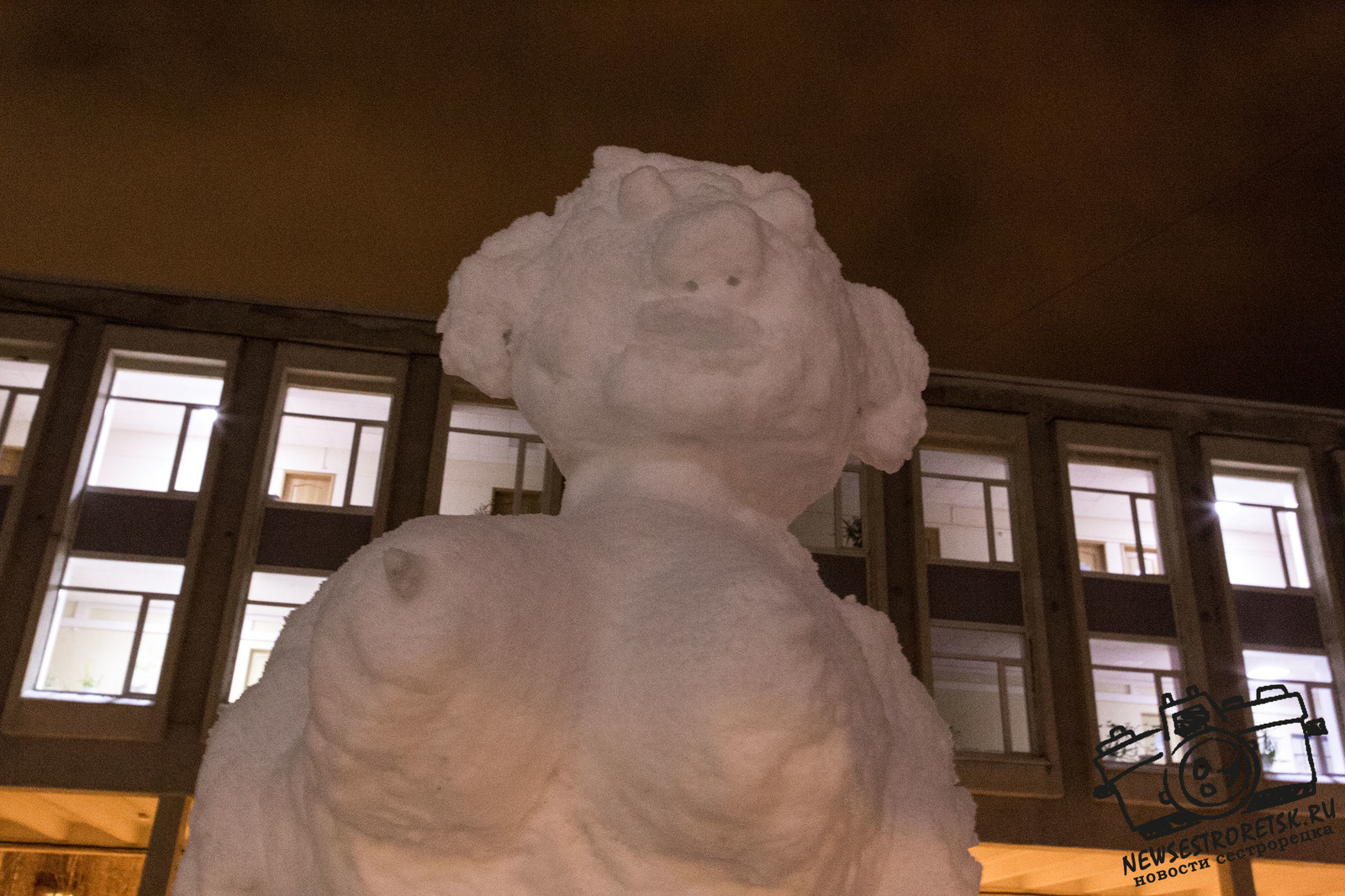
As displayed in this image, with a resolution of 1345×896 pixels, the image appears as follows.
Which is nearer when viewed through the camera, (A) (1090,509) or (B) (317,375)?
(B) (317,375)

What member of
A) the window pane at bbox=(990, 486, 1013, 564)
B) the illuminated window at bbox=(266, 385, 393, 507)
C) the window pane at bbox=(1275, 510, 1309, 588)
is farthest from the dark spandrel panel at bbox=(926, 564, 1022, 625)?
the illuminated window at bbox=(266, 385, 393, 507)

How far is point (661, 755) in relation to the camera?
3.45 feet

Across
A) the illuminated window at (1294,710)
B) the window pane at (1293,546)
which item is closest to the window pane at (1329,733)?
the illuminated window at (1294,710)

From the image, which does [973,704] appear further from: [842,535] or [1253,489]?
[1253,489]

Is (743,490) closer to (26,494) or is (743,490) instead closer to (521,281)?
(521,281)

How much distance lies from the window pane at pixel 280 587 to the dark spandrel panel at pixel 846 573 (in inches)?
176

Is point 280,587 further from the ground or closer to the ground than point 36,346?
closer to the ground

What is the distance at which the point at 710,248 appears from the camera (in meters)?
1.34

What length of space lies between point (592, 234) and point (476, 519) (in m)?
0.57

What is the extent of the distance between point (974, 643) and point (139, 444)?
316 inches

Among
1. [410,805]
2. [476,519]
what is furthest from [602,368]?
[410,805]

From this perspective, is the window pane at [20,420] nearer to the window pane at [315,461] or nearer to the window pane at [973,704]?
the window pane at [315,461]

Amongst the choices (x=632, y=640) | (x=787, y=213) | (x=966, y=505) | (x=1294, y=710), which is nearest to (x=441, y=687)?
(x=632, y=640)

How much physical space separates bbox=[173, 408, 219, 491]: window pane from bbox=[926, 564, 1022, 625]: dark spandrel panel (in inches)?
266
